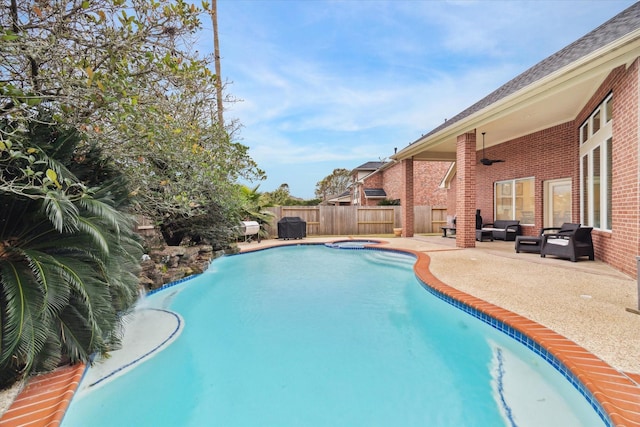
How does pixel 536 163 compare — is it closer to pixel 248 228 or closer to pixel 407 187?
pixel 407 187

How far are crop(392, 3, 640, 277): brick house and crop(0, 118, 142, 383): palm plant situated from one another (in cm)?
718

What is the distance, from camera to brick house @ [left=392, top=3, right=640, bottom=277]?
505cm

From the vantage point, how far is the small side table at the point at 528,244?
8219 millimetres

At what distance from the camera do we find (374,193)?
81.9 feet

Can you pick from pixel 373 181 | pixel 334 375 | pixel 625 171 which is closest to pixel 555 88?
pixel 625 171

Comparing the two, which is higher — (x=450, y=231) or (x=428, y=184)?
(x=428, y=184)

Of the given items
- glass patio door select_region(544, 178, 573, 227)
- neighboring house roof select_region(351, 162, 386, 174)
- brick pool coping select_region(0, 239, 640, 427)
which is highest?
neighboring house roof select_region(351, 162, 386, 174)

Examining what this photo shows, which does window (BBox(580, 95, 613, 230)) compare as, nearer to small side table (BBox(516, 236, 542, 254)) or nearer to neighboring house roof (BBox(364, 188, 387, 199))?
small side table (BBox(516, 236, 542, 254))

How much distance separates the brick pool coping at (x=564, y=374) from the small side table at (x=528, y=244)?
5.93 metres

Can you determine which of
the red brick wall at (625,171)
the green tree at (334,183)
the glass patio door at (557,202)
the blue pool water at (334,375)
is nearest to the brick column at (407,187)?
the glass patio door at (557,202)

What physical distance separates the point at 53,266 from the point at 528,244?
9806 mm

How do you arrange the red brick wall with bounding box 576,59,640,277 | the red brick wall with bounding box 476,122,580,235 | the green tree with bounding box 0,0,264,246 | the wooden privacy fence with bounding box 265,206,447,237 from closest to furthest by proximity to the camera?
the green tree with bounding box 0,0,264,246, the red brick wall with bounding box 576,59,640,277, the red brick wall with bounding box 476,122,580,235, the wooden privacy fence with bounding box 265,206,447,237

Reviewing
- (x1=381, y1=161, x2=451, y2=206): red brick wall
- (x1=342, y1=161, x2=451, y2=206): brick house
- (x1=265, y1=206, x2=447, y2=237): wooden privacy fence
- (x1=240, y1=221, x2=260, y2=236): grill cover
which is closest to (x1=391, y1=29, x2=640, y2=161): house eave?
(x1=265, y1=206, x2=447, y2=237): wooden privacy fence

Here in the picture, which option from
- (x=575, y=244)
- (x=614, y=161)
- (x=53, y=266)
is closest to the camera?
(x=53, y=266)
